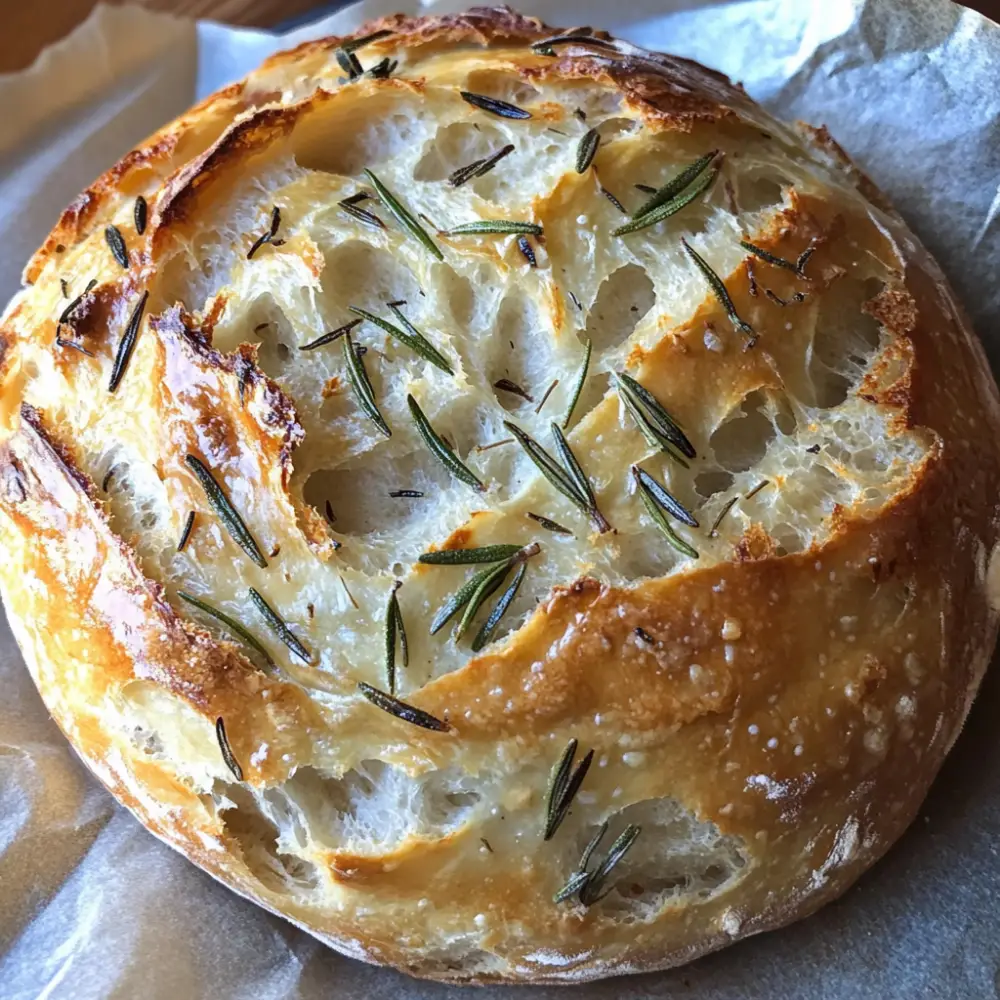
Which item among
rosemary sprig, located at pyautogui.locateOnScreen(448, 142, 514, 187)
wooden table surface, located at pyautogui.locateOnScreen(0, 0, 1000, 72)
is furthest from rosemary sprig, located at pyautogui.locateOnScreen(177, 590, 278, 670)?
wooden table surface, located at pyautogui.locateOnScreen(0, 0, 1000, 72)

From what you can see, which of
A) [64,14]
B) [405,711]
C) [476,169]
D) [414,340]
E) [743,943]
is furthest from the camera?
[64,14]

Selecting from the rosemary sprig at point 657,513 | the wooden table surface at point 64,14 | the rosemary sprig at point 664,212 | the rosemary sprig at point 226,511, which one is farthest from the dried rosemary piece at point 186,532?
the wooden table surface at point 64,14

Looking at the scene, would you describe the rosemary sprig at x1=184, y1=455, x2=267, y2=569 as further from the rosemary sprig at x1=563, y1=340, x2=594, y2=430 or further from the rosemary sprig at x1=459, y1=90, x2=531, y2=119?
the rosemary sprig at x1=459, y1=90, x2=531, y2=119

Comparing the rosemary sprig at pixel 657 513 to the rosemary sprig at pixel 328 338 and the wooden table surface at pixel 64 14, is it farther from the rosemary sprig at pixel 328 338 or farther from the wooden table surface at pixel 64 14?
the wooden table surface at pixel 64 14

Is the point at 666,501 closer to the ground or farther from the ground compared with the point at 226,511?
closer to the ground

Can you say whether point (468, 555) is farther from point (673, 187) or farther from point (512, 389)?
point (673, 187)

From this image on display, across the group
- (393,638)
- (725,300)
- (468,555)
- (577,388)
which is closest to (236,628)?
(393,638)
